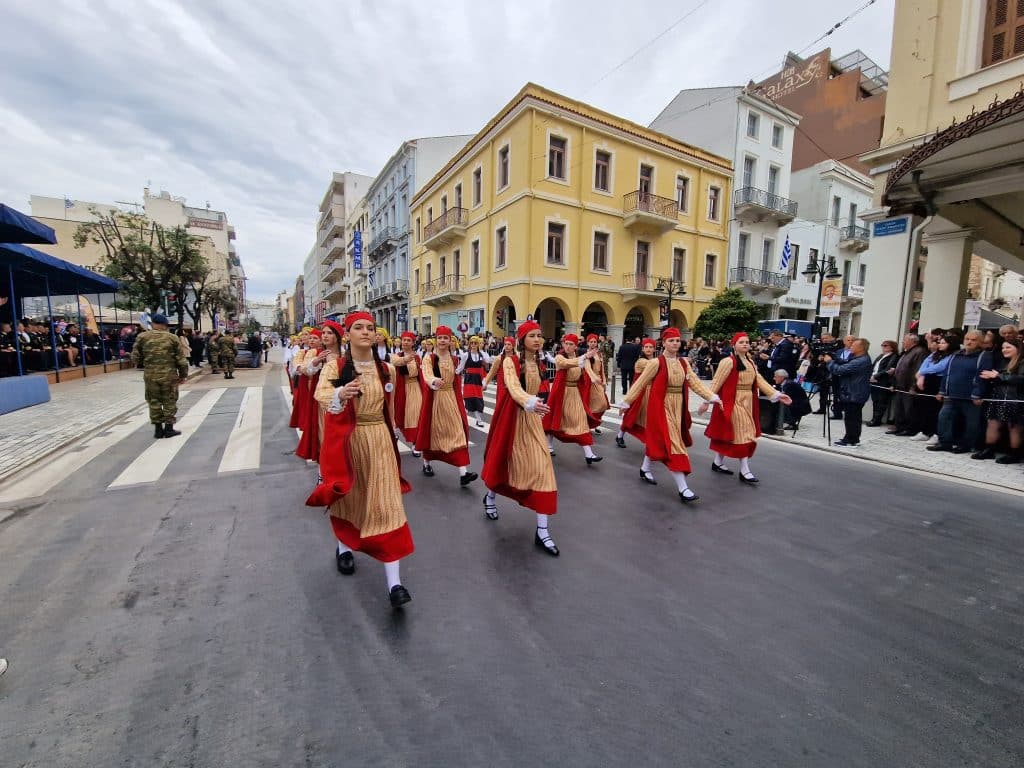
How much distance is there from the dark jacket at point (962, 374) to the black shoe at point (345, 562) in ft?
29.4

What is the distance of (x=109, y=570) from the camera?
3.49 meters

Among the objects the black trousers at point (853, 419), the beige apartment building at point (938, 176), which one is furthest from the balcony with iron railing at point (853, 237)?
the black trousers at point (853, 419)

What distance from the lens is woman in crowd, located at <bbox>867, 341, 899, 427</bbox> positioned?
8.99 meters

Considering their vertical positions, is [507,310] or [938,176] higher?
[938,176]

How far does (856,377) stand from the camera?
7.47m

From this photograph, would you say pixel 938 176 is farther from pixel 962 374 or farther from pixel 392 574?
pixel 392 574

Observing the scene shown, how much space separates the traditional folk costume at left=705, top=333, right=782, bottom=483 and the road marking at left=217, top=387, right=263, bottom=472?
20.0ft

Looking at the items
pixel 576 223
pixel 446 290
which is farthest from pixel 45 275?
pixel 576 223

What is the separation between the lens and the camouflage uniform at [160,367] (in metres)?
7.66

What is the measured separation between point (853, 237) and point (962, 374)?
1137 inches

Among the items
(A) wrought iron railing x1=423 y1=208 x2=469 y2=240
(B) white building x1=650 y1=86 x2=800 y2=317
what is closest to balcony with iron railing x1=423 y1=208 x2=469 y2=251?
(A) wrought iron railing x1=423 y1=208 x2=469 y2=240

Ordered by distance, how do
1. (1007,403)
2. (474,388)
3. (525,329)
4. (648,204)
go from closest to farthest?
1. (525,329)
2. (1007,403)
3. (474,388)
4. (648,204)

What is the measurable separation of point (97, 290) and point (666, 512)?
74.3 feet

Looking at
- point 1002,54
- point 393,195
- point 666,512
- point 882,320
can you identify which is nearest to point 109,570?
point 666,512
